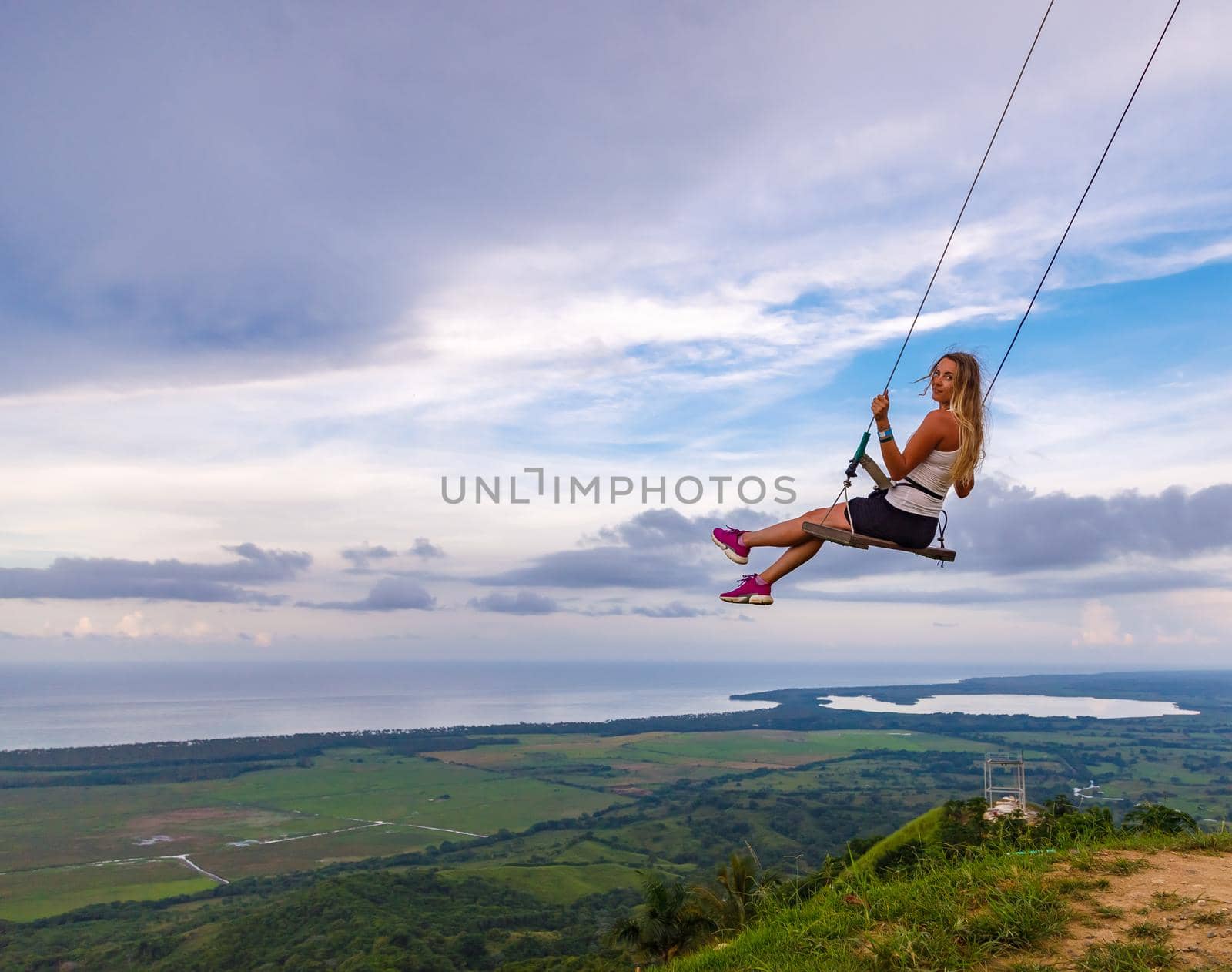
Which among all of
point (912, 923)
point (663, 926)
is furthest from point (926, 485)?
point (663, 926)

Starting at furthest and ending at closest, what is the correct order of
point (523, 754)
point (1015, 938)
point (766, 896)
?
point (523, 754)
point (766, 896)
point (1015, 938)

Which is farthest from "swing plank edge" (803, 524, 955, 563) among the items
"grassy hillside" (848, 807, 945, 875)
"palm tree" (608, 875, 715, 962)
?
"palm tree" (608, 875, 715, 962)

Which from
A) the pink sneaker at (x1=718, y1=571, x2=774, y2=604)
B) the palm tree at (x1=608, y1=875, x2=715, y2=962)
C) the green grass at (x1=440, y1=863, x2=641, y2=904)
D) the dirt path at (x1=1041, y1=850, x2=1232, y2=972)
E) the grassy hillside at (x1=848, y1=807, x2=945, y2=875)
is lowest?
the green grass at (x1=440, y1=863, x2=641, y2=904)

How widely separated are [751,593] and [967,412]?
7.92ft

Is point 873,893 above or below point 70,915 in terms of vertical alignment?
above

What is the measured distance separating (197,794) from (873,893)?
16631cm

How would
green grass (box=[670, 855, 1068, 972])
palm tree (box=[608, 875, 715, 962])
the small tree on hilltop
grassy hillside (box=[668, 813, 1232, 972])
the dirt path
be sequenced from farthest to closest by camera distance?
palm tree (box=[608, 875, 715, 962]), the small tree on hilltop, green grass (box=[670, 855, 1068, 972]), grassy hillside (box=[668, 813, 1232, 972]), the dirt path

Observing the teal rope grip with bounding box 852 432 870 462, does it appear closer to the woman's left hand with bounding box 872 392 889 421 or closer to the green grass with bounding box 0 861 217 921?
the woman's left hand with bounding box 872 392 889 421

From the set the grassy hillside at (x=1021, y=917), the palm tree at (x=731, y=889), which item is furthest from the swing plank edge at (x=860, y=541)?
the palm tree at (x=731, y=889)

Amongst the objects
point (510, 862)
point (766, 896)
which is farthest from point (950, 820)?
point (510, 862)

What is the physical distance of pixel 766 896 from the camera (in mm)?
8336

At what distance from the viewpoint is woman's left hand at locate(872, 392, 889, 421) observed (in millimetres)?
6871

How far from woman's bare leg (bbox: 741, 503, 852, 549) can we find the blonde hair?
985 millimetres

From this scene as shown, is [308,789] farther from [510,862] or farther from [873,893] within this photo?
[873,893]
